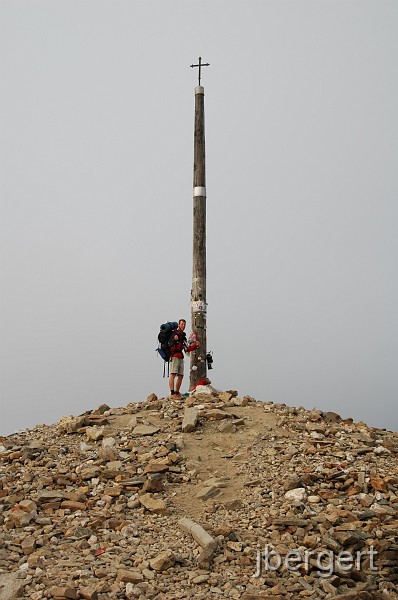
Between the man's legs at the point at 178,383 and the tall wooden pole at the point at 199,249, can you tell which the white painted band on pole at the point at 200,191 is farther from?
the man's legs at the point at 178,383

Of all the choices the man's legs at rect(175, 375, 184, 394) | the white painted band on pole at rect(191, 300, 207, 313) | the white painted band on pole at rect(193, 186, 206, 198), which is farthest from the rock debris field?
the white painted band on pole at rect(193, 186, 206, 198)

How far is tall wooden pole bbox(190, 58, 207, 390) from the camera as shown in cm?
1490

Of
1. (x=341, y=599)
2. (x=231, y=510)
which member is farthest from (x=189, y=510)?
(x=341, y=599)

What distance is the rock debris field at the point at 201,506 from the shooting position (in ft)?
23.4

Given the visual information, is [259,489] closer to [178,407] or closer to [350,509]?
[350,509]

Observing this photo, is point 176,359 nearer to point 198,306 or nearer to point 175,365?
point 175,365

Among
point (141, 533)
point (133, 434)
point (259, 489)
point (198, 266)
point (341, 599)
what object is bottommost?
point (341, 599)

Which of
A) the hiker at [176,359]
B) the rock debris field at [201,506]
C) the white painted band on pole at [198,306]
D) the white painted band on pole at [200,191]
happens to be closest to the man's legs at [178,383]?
the hiker at [176,359]

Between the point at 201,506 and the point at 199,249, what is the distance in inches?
307

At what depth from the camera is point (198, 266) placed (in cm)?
1527

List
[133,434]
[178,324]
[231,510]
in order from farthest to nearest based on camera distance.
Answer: [178,324] < [133,434] < [231,510]

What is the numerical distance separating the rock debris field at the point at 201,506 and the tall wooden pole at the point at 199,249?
2208mm

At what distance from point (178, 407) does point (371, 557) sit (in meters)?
Answer: 5.84

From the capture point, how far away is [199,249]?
1539 cm
